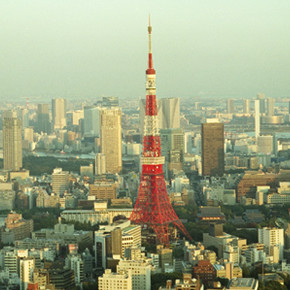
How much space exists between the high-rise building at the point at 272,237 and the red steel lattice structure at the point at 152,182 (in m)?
1.63

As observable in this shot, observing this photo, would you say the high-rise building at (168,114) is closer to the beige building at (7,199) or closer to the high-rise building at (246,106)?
the high-rise building at (246,106)

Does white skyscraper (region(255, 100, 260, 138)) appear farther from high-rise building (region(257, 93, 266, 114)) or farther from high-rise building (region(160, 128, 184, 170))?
high-rise building (region(160, 128, 184, 170))

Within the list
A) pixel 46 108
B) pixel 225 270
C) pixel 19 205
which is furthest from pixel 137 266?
pixel 46 108

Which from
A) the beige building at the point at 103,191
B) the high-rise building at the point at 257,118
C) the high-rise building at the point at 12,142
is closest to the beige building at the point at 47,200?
the beige building at the point at 103,191

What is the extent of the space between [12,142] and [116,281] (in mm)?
18188

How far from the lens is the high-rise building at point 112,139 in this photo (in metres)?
30.2

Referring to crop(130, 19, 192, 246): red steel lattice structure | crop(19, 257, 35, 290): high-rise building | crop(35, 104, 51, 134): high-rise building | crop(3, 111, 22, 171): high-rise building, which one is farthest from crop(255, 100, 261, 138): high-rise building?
crop(19, 257, 35, 290): high-rise building

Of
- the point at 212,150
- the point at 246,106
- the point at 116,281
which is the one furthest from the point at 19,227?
the point at 246,106

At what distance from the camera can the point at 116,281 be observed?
13.0m

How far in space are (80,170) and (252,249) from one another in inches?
548

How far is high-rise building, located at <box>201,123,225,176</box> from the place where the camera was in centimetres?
2787

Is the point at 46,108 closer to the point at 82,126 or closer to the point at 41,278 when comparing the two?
the point at 82,126

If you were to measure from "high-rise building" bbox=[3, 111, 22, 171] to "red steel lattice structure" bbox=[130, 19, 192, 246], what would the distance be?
434 inches

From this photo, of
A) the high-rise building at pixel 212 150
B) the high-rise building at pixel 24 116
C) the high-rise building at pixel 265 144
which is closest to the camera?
the high-rise building at pixel 212 150
